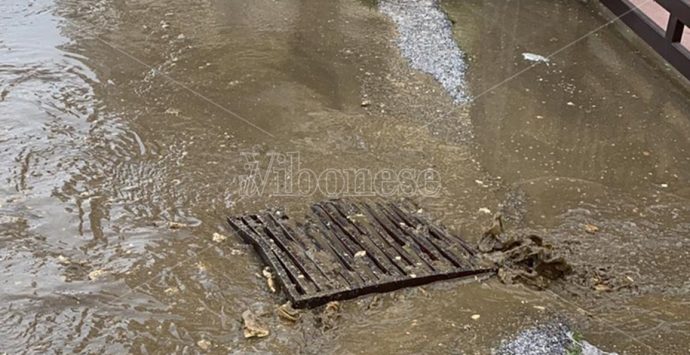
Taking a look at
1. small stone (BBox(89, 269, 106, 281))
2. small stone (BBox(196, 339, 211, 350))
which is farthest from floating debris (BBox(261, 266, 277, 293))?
small stone (BBox(89, 269, 106, 281))

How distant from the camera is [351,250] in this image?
4.00m

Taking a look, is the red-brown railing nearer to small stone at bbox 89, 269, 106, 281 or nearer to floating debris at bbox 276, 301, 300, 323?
floating debris at bbox 276, 301, 300, 323

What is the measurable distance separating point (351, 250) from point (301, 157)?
1.02 m

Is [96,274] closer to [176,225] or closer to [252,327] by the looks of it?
[176,225]

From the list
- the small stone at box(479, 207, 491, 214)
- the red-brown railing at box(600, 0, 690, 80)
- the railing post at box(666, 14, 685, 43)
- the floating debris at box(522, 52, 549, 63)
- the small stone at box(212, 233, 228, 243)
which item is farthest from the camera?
the floating debris at box(522, 52, 549, 63)

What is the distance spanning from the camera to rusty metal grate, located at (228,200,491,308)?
370cm

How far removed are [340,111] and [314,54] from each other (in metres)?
1.12

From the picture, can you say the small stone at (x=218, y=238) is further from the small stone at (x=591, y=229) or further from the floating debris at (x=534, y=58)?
the floating debris at (x=534, y=58)

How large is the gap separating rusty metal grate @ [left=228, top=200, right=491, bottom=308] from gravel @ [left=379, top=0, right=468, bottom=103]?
5.94 ft

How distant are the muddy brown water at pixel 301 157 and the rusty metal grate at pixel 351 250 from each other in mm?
89

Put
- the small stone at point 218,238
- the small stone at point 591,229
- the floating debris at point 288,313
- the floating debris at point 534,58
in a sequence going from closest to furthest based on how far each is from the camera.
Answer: the floating debris at point 288,313, the small stone at point 218,238, the small stone at point 591,229, the floating debris at point 534,58

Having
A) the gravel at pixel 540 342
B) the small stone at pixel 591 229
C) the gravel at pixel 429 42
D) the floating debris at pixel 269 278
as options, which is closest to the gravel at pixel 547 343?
the gravel at pixel 540 342

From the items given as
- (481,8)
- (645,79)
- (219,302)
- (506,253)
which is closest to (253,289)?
(219,302)

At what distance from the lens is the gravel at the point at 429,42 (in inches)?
239
